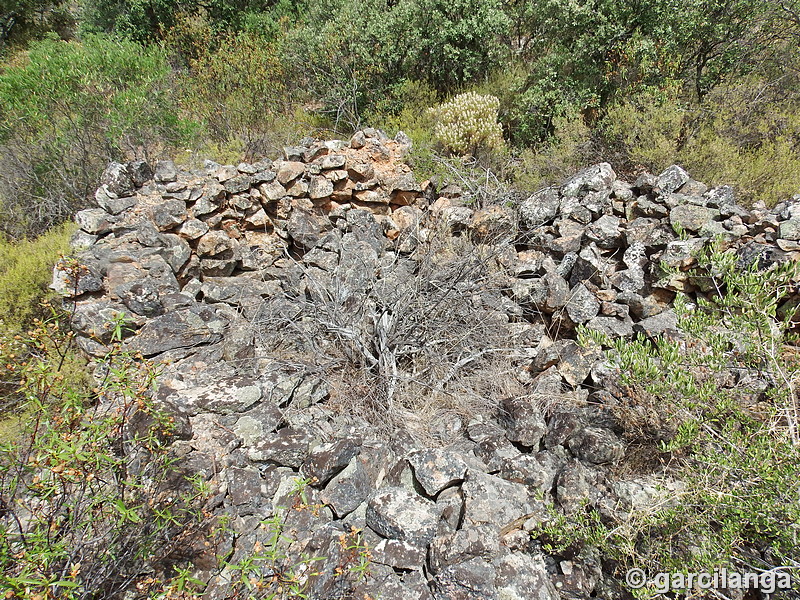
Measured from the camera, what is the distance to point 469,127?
605 cm

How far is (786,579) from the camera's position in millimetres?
2094

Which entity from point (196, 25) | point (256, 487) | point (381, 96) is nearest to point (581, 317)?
point (256, 487)

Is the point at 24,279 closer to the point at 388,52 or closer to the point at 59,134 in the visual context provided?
the point at 59,134

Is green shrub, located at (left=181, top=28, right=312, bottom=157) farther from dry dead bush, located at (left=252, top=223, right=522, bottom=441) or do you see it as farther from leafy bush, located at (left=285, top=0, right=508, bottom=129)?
dry dead bush, located at (left=252, top=223, right=522, bottom=441)

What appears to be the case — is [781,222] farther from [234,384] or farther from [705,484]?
[234,384]

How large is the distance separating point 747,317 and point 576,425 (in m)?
1.22

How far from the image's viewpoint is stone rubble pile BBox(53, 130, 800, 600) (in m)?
2.50

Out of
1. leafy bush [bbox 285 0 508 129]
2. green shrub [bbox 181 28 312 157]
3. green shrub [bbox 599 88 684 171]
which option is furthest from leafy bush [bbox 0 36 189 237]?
green shrub [bbox 599 88 684 171]

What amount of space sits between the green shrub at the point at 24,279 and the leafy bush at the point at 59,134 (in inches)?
49.0

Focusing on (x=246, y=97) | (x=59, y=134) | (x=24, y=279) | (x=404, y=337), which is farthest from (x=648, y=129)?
(x=59, y=134)

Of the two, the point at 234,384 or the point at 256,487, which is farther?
the point at 234,384

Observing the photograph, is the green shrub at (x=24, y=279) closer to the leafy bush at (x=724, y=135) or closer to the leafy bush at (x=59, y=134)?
the leafy bush at (x=59, y=134)

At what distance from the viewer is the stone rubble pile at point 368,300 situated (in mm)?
2502

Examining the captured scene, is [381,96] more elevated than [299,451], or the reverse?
[381,96]
